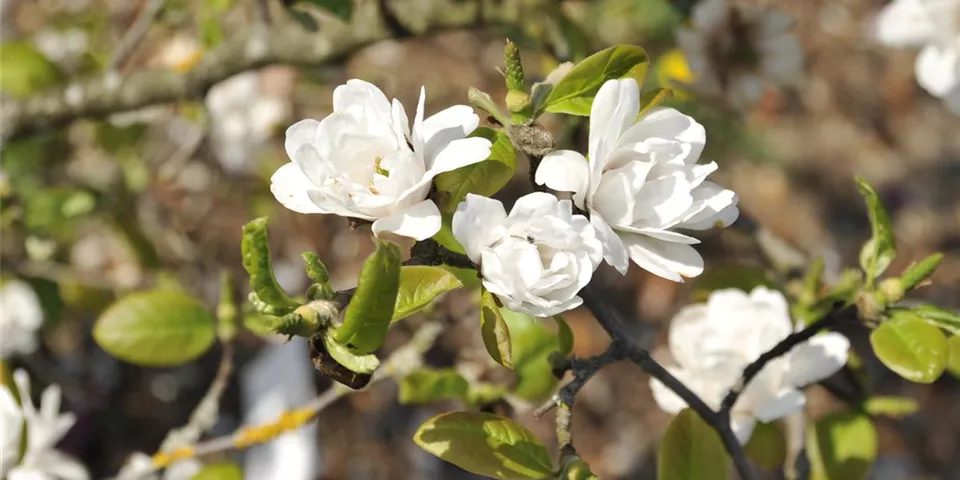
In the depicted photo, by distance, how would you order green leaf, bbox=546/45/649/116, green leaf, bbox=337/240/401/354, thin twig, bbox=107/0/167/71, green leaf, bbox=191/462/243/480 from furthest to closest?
thin twig, bbox=107/0/167/71, green leaf, bbox=191/462/243/480, green leaf, bbox=546/45/649/116, green leaf, bbox=337/240/401/354

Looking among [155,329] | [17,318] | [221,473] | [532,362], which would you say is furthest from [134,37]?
[532,362]

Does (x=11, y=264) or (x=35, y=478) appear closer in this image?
(x=35, y=478)

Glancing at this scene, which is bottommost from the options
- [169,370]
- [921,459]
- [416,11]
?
[921,459]

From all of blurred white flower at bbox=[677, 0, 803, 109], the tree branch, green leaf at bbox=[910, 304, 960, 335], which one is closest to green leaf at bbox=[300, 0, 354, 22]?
the tree branch

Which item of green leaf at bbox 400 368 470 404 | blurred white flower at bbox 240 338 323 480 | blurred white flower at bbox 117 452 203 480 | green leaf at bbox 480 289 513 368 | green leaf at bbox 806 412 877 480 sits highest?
green leaf at bbox 480 289 513 368

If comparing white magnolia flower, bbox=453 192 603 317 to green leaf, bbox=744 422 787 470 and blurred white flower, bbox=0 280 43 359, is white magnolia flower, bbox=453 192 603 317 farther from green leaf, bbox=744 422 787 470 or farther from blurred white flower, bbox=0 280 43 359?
blurred white flower, bbox=0 280 43 359

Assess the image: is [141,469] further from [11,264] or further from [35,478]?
[11,264]

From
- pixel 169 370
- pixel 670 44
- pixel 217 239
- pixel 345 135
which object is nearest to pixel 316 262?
pixel 345 135
